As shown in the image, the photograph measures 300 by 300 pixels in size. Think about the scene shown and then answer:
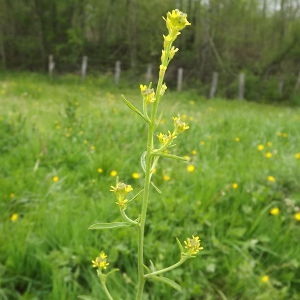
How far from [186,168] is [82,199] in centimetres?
86

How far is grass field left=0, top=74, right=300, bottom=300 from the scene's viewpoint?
194 centimetres

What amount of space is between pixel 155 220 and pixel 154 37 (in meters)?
16.6

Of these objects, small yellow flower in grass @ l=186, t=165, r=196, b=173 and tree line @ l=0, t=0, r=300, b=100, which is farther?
tree line @ l=0, t=0, r=300, b=100

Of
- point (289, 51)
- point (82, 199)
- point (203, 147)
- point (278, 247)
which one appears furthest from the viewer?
point (289, 51)

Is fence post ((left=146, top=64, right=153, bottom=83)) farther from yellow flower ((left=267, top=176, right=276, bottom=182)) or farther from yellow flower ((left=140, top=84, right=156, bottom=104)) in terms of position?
yellow flower ((left=140, top=84, right=156, bottom=104))

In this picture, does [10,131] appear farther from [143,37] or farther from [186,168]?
[143,37]

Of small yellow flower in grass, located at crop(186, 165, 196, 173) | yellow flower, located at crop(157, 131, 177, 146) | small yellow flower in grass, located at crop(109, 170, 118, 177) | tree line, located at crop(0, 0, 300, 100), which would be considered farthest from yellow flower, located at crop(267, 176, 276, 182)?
tree line, located at crop(0, 0, 300, 100)

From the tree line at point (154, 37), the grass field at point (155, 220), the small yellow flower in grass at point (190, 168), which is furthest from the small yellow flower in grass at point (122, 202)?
the tree line at point (154, 37)

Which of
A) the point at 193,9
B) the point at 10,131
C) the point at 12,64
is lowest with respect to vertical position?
the point at 12,64

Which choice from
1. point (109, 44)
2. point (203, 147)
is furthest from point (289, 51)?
point (203, 147)

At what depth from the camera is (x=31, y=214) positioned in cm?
235

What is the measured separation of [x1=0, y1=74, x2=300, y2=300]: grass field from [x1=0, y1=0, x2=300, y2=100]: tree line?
13.6 meters

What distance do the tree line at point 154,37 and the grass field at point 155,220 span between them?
1363 centimetres

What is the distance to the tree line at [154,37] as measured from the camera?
17062mm
